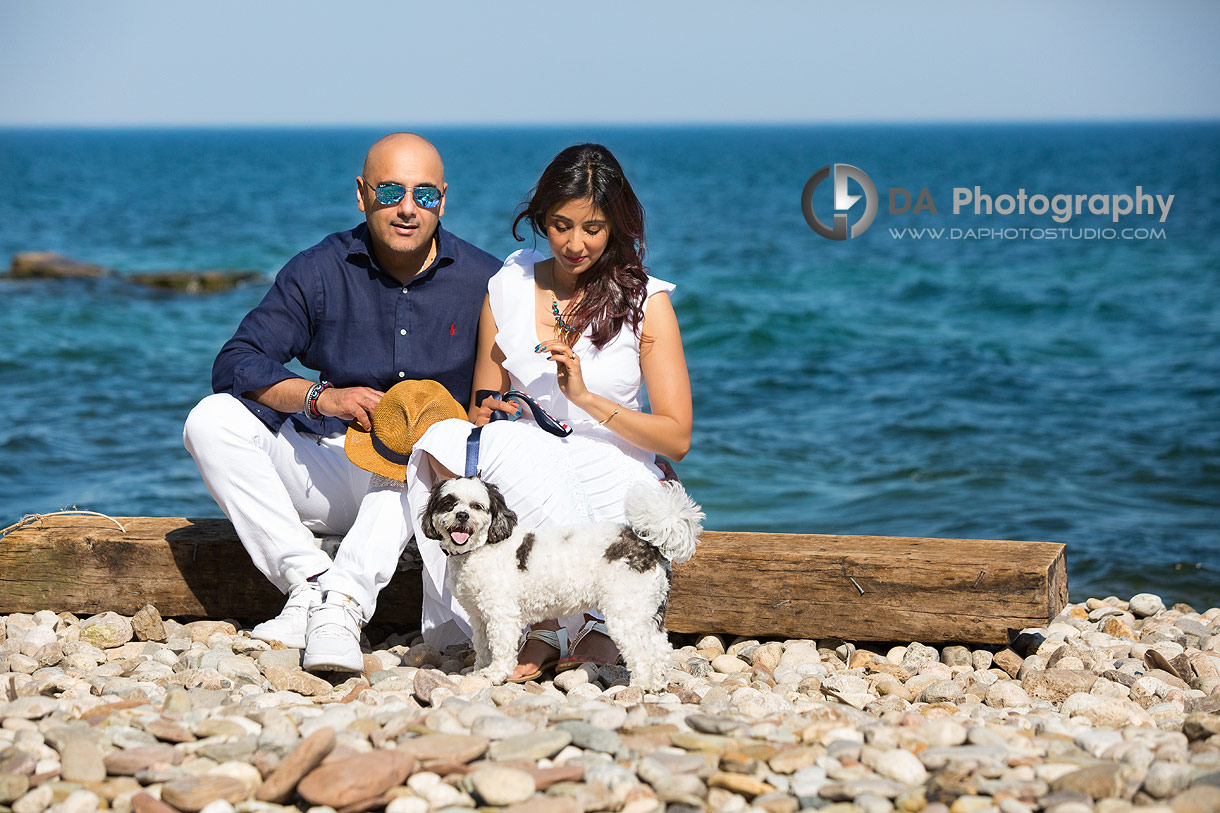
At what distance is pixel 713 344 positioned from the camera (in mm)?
15477

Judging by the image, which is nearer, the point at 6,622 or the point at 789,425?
the point at 6,622

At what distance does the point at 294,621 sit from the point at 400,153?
191 centimetres

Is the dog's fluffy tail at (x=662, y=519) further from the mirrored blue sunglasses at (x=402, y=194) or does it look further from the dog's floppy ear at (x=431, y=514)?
the mirrored blue sunglasses at (x=402, y=194)

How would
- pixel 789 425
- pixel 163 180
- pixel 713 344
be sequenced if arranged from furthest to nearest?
pixel 163 180, pixel 713 344, pixel 789 425

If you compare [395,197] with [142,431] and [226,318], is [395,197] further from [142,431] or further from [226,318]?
[226,318]

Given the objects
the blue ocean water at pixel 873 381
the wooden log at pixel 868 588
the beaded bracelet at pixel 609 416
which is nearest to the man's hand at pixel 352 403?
the beaded bracelet at pixel 609 416

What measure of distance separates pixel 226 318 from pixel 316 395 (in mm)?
15101

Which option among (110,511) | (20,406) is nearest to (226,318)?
(20,406)

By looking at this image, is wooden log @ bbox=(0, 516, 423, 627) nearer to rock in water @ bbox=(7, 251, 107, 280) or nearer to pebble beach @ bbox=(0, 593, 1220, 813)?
pebble beach @ bbox=(0, 593, 1220, 813)

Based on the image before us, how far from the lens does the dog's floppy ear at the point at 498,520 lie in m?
3.64

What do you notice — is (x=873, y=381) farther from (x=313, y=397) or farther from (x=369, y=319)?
(x=313, y=397)

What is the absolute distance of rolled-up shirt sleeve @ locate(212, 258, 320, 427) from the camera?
14.3 feet

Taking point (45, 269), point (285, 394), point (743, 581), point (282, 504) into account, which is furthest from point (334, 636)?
point (45, 269)

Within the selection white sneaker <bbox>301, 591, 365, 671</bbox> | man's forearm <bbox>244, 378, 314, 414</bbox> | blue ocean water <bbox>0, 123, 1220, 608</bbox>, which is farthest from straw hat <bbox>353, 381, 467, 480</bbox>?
blue ocean water <bbox>0, 123, 1220, 608</bbox>
